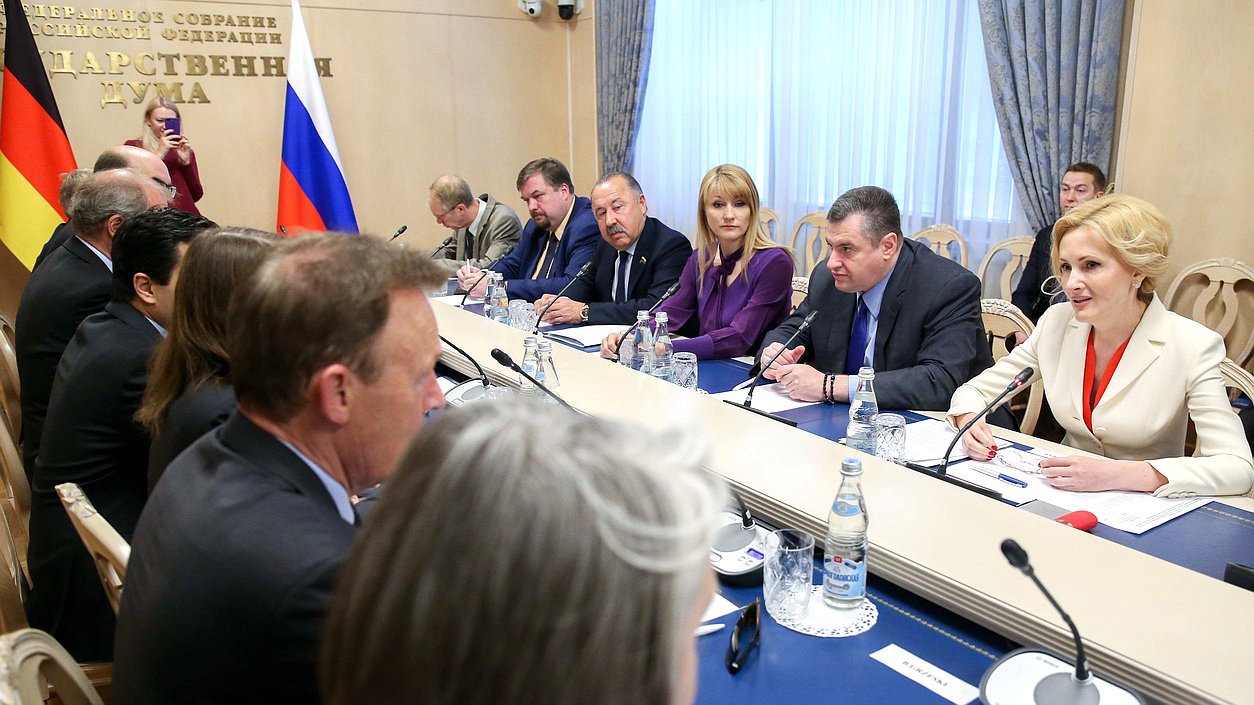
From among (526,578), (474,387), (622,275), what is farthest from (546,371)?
(526,578)

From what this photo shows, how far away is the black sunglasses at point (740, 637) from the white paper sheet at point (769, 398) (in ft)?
3.56

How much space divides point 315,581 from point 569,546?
466mm

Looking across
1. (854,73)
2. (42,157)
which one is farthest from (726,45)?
(42,157)

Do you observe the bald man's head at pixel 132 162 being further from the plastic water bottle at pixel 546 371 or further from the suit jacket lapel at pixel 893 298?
the suit jacket lapel at pixel 893 298

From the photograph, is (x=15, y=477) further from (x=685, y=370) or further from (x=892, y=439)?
(x=892, y=439)

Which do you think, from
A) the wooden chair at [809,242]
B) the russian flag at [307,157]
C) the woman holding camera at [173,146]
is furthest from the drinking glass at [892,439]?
the russian flag at [307,157]

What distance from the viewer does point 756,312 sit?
3369 millimetres

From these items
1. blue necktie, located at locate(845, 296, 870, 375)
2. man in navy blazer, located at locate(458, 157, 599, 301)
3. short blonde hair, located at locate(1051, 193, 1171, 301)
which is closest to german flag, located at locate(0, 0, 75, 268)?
man in navy blazer, located at locate(458, 157, 599, 301)

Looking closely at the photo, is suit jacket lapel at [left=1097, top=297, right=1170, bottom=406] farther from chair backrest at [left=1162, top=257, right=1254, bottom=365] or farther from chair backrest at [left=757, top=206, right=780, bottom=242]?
chair backrest at [left=757, top=206, right=780, bottom=242]

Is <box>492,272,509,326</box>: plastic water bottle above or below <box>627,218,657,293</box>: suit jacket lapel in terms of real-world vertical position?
below

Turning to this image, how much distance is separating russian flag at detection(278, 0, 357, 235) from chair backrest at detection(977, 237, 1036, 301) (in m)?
3.96

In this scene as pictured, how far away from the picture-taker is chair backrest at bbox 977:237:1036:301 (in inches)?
169

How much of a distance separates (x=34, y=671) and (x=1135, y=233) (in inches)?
88.6

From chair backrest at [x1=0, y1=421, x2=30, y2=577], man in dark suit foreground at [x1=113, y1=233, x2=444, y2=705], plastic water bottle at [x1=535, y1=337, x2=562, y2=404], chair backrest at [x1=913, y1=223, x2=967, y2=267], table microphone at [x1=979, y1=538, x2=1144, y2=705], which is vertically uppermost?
man in dark suit foreground at [x1=113, y1=233, x2=444, y2=705]
